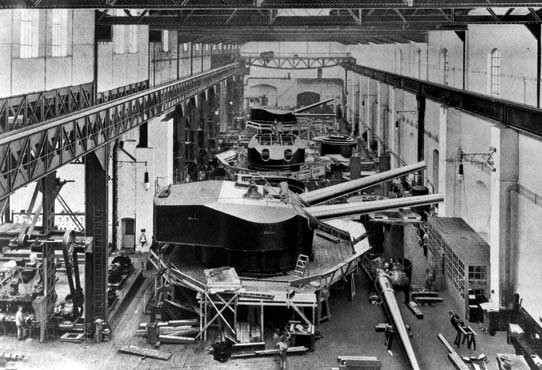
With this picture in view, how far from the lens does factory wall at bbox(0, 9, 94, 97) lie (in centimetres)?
1427

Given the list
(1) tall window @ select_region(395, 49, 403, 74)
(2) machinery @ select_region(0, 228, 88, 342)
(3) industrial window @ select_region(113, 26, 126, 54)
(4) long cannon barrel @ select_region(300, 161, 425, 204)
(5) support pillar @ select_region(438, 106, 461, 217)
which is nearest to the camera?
(2) machinery @ select_region(0, 228, 88, 342)

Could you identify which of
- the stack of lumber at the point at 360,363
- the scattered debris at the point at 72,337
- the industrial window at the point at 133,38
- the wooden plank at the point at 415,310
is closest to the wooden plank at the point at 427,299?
the wooden plank at the point at 415,310

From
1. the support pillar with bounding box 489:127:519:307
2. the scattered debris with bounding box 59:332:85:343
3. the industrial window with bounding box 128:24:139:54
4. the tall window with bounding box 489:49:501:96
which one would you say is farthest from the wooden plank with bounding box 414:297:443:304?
the industrial window with bounding box 128:24:139:54

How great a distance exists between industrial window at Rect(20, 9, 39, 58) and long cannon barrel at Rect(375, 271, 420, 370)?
11.1 meters

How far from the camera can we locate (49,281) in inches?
698

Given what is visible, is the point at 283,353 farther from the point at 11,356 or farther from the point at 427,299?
the point at 11,356

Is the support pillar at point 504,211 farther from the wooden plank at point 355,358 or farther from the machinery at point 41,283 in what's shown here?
the machinery at point 41,283

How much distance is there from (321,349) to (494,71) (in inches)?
466

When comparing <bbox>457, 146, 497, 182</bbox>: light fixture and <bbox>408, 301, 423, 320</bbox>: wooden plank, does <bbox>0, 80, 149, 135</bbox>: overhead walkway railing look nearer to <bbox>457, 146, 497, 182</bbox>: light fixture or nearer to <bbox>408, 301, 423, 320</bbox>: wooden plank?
<bbox>408, 301, 423, 320</bbox>: wooden plank

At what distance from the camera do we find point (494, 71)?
22406 mm

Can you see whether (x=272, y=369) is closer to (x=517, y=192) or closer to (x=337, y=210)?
(x=337, y=210)

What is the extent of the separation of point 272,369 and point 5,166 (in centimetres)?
779

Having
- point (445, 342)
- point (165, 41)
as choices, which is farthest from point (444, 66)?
point (445, 342)

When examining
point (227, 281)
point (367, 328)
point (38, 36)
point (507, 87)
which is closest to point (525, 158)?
point (507, 87)
